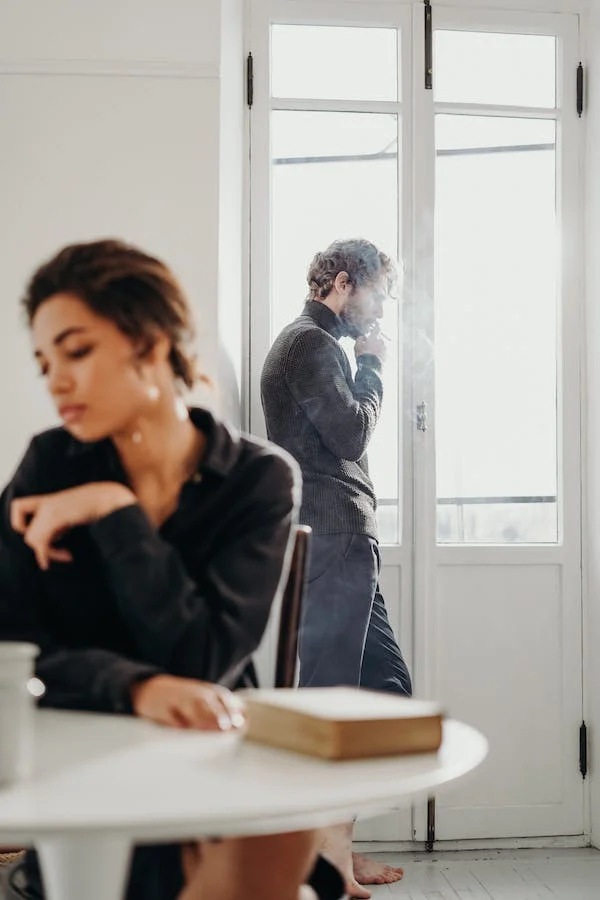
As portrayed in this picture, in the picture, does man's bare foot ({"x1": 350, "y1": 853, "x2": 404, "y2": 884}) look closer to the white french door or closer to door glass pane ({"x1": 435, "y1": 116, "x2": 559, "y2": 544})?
the white french door

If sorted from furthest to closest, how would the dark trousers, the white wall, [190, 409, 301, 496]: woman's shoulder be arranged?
the dark trousers
the white wall
[190, 409, 301, 496]: woman's shoulder

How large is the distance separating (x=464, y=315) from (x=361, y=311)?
1.92ft

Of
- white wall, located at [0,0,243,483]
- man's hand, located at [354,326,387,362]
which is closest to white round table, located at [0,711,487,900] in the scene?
white wall, located at [0,0,243,483]

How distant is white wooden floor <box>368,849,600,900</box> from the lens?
262cm

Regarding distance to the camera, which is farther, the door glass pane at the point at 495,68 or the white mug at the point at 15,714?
the door glass pane at the point at 495,68

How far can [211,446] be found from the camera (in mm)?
1317

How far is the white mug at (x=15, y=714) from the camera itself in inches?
34.0

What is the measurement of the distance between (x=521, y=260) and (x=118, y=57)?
148 cm

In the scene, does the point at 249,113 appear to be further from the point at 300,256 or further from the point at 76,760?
the point at 76,760

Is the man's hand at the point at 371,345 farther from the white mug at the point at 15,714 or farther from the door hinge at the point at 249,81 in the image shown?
the white mug at the point at 15,714

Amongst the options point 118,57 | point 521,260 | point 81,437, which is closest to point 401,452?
point 521,260

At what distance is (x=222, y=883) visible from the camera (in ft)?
3.32

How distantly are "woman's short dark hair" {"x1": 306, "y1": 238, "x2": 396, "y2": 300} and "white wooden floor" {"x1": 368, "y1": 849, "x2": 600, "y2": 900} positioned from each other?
57.5 inches

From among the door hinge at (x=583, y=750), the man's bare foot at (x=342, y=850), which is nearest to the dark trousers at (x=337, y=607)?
the man's bare foot at (x=342, y=850)
